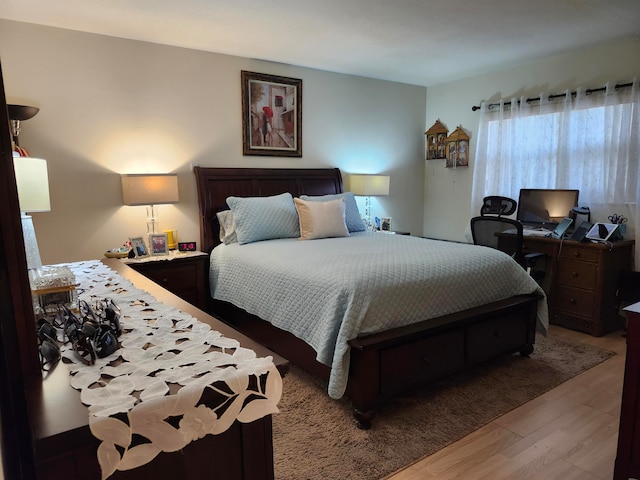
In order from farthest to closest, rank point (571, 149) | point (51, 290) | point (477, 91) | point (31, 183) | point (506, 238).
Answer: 1. point (477, 91)
2. point (571, 149)
3. point (506, 238)
4. point (31, 183)
5. point (51, 290)

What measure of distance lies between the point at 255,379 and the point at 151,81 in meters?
3.26

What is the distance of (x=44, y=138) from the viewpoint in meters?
3.08

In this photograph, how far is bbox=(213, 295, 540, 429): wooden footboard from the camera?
83.3 inches

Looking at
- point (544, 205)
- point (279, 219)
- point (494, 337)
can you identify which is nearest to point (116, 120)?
point (279, 219)

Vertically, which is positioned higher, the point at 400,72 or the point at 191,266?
the point at 400,72

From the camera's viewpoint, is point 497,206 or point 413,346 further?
point 497,206

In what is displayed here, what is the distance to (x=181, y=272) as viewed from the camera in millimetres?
3328

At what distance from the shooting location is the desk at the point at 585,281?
3.42 m

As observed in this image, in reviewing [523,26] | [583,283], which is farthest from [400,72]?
[583,283]

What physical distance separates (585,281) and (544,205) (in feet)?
2.76

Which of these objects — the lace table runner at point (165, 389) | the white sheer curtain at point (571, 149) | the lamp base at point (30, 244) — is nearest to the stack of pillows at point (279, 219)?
the lamp base at point (30, 244)

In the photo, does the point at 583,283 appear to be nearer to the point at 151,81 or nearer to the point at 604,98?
the point at 604,98

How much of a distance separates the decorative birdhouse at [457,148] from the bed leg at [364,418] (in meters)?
3.57

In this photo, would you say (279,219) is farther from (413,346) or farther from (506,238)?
(506,238)
